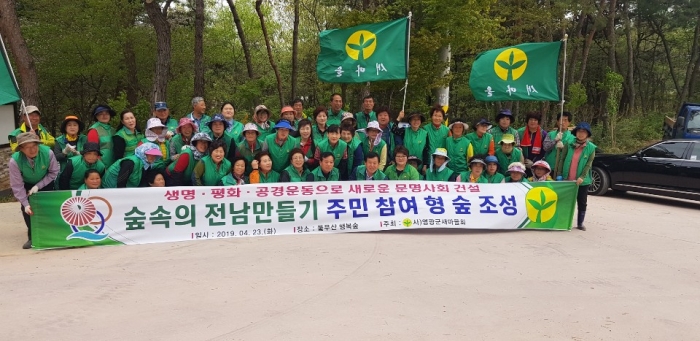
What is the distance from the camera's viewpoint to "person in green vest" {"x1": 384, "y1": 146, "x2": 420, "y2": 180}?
6.67 metres

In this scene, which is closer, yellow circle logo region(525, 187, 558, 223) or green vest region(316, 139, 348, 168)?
yellow circle logo region(525, 187, 558, 223)

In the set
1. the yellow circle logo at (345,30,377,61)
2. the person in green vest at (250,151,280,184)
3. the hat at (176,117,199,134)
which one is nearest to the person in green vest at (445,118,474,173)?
the yellow circle logo at (345,30,377,61)

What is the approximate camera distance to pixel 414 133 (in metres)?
7.48

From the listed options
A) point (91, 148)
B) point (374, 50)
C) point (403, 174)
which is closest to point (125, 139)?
point (91, 148)

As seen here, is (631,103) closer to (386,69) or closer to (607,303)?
(386,69)

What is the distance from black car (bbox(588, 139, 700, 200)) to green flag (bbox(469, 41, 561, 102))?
427cm

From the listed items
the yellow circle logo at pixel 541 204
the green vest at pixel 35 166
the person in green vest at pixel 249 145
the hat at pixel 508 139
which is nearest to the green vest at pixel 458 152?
the hat at pixel 508 139

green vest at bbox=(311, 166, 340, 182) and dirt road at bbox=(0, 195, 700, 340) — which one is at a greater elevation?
green vest at bbox=(311, 166, 340, 182)

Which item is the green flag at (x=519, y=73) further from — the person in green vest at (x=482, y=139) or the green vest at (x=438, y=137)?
the green vest at (x=438, y=137)

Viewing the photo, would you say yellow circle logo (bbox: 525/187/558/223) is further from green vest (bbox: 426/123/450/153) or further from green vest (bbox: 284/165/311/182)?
green vest (bbox: 284/165/311/182)

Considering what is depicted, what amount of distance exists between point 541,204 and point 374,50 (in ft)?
11.5

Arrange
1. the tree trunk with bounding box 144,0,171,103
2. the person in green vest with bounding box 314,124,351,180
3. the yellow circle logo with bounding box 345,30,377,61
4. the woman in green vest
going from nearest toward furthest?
the woman in green vest < the person in green vest with bounding box 314,124,351,180 < the yellow circle logo with bounding box 345,30,377,61 < the tree trunk with bounding box 144,0,171,103

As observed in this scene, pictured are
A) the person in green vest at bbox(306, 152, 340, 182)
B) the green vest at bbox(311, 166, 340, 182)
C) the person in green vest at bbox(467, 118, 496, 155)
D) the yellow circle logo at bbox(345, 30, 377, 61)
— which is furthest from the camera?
the yellow circle logo at bbox(345, 30, 377, 61)

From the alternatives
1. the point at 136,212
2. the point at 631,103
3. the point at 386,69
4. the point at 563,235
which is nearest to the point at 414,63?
the point at 386,69
